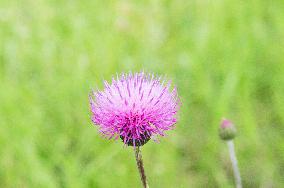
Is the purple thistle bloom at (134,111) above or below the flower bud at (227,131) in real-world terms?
below

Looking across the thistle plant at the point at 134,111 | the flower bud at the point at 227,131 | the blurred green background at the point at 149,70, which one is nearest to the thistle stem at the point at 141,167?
the thistle plant at the point at 134,111

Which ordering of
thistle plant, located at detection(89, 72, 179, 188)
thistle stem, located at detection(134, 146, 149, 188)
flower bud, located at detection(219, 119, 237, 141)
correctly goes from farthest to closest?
flower bud, located at detection(219, 119, 237, 141), thistle plant, located at detection(89, 72, 179, 188), thistle stem, located at detection(134, 146, 149, 188)

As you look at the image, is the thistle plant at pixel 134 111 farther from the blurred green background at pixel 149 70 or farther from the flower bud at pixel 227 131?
the blurred green background at pixel 149 70

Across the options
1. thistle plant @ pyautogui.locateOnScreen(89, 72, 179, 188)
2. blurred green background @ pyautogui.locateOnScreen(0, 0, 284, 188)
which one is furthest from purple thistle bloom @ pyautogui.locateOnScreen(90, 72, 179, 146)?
blurred green background @ pyautogui.locateOnScreen(0, 0, 284, 188)

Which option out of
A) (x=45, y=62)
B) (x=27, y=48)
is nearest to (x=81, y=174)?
(x=45, y=62)

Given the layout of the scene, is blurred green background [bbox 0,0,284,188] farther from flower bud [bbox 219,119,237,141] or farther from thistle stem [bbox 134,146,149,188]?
thistle stem [bbox 134,146,149,188]

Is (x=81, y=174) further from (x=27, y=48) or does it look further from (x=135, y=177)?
(x=27, y=48)
